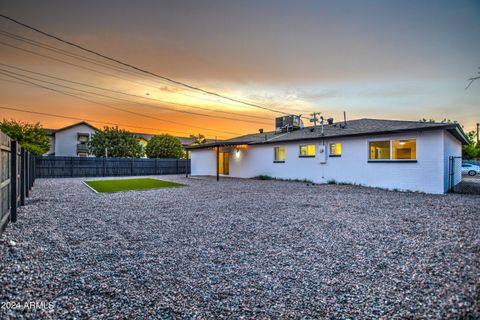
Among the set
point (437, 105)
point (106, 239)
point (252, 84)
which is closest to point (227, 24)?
point (252, 84)

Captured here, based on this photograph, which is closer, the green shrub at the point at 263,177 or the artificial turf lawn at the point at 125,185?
the artificial turf lawn at the point at 125,185

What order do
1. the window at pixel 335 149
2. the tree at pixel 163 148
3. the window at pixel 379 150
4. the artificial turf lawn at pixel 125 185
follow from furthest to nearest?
1. the tree at pixel 163 148
2. the window at pixel 335 149
3. the artificial turf lawn at pixel 125 185
4. the window at pixel 379 150

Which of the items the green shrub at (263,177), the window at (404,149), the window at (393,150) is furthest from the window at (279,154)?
the window at (404,149)

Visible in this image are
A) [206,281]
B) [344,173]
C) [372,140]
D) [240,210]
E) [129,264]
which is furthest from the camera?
[344,173]

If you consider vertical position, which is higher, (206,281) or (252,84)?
(252,84)

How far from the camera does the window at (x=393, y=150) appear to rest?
11344 mm

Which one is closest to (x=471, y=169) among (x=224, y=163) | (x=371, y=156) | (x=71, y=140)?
(x=371, y=156)

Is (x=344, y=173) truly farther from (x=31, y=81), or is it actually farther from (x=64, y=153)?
(x=64, y=153)

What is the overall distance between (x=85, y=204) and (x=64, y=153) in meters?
35.7

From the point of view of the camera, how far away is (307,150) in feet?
50.9

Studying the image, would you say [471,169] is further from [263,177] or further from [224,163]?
[224,163]

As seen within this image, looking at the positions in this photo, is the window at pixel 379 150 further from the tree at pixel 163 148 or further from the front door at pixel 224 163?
the tree at pixel 163 148

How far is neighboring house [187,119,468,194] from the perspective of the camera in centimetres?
1064

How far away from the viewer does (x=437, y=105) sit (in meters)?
15.0
